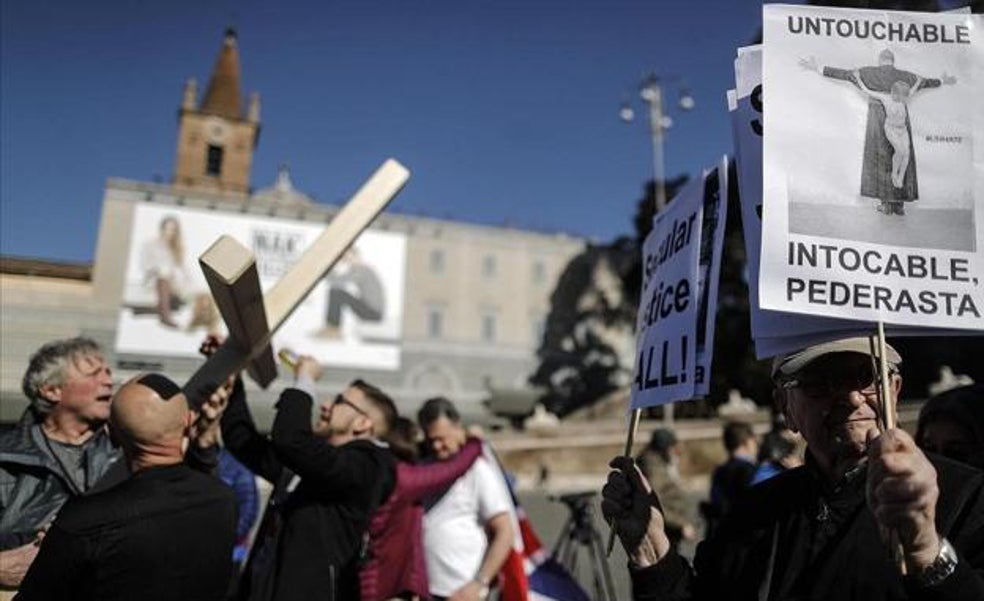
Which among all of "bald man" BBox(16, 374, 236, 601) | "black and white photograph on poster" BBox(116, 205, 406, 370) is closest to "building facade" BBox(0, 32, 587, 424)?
"black and white photograph on poster" BBox(116, 205, 406, 370)

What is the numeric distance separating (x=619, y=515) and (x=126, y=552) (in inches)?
52.6

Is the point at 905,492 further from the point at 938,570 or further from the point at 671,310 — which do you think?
the point at 671,310

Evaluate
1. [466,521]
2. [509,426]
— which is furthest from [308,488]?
[509,426]

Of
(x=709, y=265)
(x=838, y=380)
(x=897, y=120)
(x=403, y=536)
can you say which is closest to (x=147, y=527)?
(x=403, y=536)

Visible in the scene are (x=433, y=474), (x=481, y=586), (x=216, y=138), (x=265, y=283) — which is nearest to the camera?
(x=433, y=474)

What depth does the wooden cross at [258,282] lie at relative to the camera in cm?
218

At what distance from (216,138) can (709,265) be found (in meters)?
68.5

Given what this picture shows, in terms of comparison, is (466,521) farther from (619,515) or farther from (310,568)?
(619,515)

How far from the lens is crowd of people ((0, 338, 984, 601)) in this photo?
5.20 ft

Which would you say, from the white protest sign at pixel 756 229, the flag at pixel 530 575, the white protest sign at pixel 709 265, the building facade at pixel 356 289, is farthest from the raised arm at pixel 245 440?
the building facade at pixel 356 289

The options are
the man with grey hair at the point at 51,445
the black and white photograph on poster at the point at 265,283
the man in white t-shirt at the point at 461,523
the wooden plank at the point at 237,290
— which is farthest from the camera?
the black and white photograph on poster at the point at 265,283

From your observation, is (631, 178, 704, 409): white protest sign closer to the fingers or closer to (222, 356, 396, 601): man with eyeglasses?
the fingers

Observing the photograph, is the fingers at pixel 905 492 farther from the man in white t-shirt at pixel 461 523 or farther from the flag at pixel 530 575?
the flag at pixel 530 575

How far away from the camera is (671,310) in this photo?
2.23 meters
